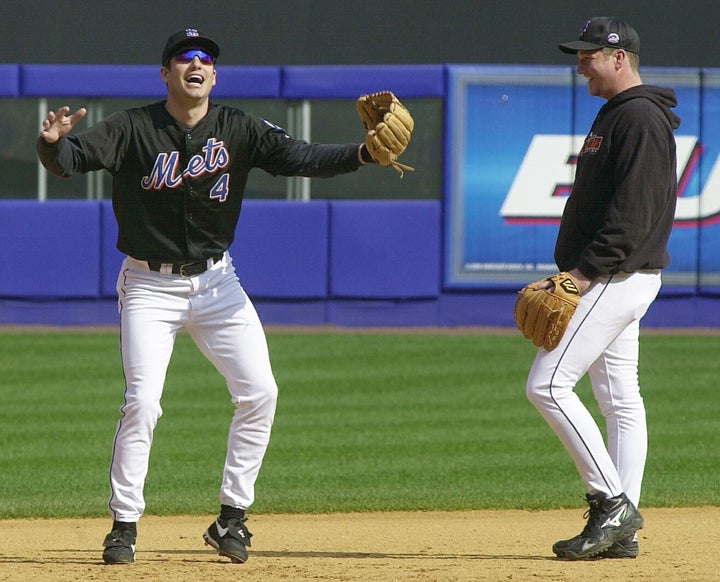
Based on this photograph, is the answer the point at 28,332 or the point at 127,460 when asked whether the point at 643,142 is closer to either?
the point at 127,460

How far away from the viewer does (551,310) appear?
4121 mm

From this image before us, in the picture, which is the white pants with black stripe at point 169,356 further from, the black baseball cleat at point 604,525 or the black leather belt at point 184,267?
the black baseball cleat at point 604,525

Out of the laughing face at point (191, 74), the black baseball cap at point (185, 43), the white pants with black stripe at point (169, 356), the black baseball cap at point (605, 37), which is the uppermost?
the black baseball cap at point (605, 37)

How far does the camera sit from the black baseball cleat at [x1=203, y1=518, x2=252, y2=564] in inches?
168

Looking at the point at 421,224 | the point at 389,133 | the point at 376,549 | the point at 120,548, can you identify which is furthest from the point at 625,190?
the point at 421,224

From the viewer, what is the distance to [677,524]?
5223 millimetres

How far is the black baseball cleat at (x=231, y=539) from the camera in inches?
168

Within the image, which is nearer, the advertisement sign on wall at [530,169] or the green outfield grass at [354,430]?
the green outfield grass at [354,430]

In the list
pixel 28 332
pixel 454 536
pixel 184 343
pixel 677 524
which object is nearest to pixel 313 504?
pixel 454 536

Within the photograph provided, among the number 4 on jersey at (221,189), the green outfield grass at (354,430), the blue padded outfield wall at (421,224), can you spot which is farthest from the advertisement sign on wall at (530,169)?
the number 4 on jersey at (221,189)

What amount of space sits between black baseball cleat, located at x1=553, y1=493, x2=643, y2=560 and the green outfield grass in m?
1.51

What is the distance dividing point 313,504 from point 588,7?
9659 millimetres

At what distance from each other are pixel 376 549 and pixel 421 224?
883cm

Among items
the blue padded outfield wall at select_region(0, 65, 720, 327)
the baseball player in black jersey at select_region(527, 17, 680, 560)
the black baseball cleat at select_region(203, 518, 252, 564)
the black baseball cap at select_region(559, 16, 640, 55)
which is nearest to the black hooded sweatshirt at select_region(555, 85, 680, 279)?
the baseball player in black jersey at select_region(527, 17, 680, 560)
